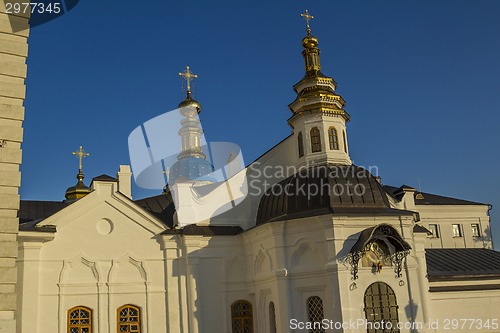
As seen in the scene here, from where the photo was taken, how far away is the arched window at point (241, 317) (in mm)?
20094

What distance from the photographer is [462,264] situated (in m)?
22.1

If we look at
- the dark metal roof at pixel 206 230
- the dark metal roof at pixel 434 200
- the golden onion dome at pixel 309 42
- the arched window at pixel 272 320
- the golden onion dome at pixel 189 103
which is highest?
the golden onion dome at pixel 189 103

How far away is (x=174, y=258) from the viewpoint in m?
20.0

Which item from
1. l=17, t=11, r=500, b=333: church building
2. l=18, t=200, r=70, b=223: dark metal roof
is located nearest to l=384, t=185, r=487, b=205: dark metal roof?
l=17, t=11, r=500, b=333: church building

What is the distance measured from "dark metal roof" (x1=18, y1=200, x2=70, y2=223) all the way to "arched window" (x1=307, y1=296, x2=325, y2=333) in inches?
424

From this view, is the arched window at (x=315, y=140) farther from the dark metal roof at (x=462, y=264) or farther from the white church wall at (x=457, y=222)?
the white church wall at (x=457, y=222)

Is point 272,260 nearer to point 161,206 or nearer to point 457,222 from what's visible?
point 161,206

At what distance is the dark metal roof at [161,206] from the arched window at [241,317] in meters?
3.94

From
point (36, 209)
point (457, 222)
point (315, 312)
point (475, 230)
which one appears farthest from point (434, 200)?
point (36, 209)

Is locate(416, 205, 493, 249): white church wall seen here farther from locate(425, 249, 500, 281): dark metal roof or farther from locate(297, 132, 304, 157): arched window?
locate(297, 132, 304, 157): arched window

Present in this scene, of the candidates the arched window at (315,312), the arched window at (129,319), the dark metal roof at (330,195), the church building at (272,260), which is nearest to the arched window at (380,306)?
the church building at (272,260)

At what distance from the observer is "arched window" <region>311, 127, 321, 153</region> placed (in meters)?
21.5

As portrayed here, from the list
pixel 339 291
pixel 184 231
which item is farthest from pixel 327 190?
pixel 184 231

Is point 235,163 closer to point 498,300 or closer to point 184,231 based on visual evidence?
point 184,231
